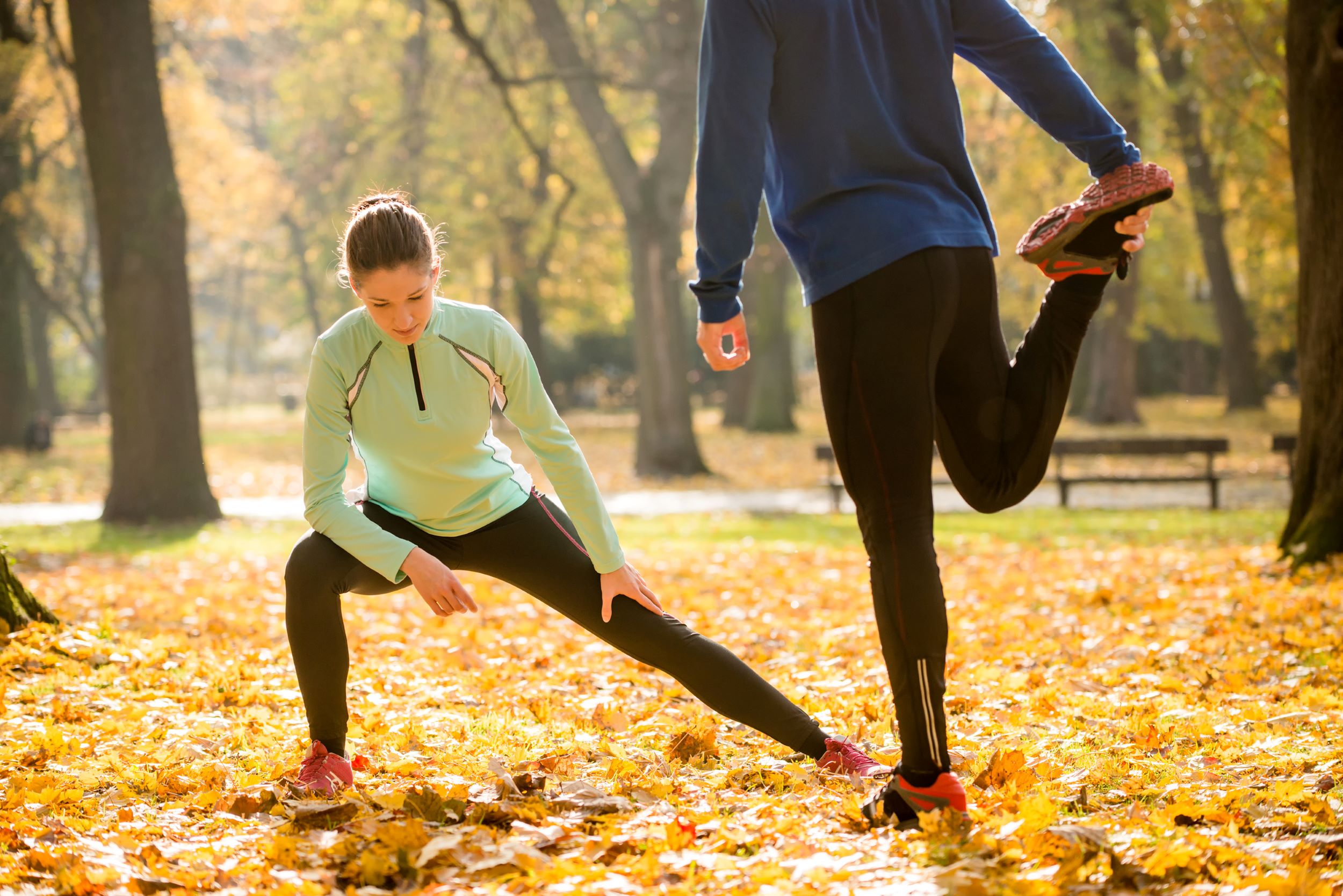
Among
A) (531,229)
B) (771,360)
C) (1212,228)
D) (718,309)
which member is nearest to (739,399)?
(771,360)

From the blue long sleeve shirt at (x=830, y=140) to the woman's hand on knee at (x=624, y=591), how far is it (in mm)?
754

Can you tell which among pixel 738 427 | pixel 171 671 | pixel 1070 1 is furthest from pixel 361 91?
pixel 171 671

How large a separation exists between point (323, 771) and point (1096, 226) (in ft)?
7.70

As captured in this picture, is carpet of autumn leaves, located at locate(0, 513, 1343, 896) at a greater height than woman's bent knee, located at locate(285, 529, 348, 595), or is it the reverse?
woman's bent knee, located at locate(285, 529, 348, 595)

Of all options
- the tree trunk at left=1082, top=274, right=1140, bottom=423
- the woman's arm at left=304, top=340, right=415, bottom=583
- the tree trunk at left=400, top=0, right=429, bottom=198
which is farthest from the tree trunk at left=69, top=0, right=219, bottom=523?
the tree trunk at left=1082, top=274, right=1140, bottom=423

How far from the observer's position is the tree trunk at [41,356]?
3244 centimetres

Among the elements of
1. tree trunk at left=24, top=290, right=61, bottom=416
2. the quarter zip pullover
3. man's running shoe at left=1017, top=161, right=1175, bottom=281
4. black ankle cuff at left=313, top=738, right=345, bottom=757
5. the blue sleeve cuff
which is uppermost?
tree trunk at left=24, top=290, right=61, bottom=416

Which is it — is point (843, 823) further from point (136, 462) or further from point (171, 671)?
point (136, 462)

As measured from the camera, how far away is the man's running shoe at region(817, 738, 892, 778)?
3.18 m

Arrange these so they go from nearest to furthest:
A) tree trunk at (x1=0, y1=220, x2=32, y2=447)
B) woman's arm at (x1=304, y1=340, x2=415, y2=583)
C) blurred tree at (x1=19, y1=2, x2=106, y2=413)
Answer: woman's arm at (x1=304, y1=340, x2=415, y2=583) → blurred tree at (x1=19, y1=2, x2=106, y2=413) → tree trunk at (x1=0, y1=220, x2=32, y2=447)

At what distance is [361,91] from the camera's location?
84.2ft

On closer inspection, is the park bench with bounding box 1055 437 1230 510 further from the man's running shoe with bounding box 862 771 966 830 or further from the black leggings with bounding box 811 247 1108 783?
the man's running shoe with bounding box 862 771 966 830

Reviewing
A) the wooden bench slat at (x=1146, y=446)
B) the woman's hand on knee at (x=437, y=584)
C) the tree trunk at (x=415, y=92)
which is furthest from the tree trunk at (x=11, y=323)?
the woman's hand on knee at (x=437, y=584)

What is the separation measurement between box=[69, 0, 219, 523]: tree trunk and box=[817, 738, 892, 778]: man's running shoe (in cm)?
1073
